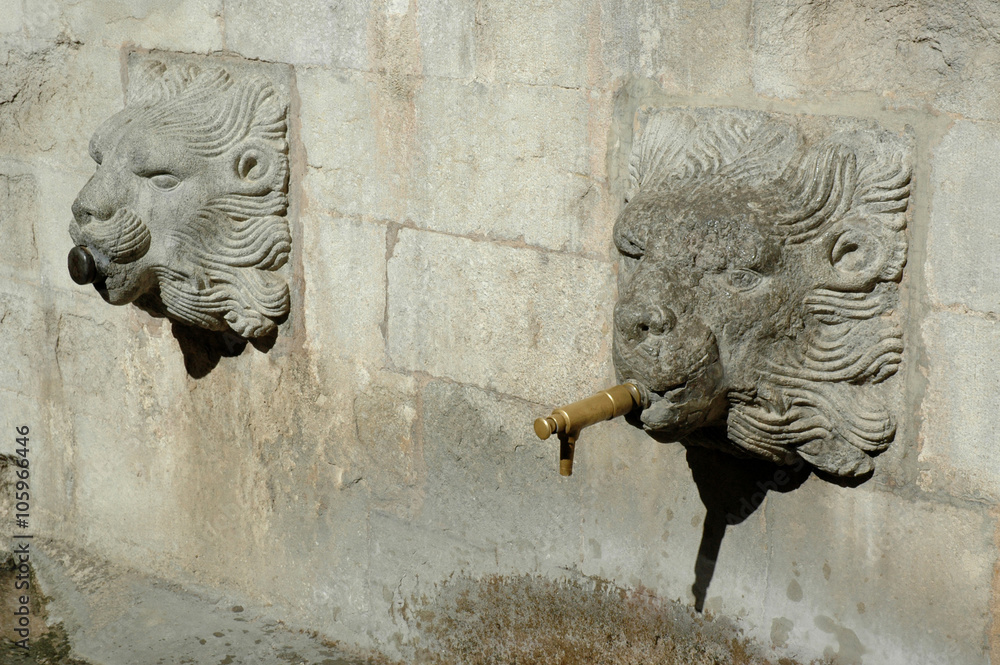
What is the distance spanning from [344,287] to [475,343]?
1.54ft

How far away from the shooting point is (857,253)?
2627mm

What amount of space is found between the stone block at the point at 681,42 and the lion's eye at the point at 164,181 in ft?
4.38

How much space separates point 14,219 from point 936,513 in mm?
3213

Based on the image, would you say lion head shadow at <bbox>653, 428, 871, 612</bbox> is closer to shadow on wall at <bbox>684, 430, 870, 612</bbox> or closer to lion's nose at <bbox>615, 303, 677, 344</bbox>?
shadow on wall at <bbox>684, 430, 870, 612</bbox>

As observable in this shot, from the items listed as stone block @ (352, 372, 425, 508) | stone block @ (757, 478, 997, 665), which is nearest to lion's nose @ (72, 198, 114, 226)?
stone block @ (352, 372, 425, 508)

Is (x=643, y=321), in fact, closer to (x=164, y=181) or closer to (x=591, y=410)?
(x=591, y=410)

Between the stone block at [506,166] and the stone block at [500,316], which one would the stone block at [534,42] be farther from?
the stone block at [500,316]

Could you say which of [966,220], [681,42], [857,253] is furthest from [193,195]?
[966,220]

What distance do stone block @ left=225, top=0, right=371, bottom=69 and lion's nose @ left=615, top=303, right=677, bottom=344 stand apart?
1205 mm

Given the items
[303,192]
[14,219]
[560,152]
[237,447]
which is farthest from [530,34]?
[14,219]

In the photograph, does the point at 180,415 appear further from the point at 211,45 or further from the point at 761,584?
the point at 761,584

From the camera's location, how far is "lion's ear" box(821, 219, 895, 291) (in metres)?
2.60

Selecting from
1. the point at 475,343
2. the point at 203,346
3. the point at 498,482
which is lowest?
the point at 498,482

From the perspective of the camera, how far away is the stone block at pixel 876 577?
8.87 ft
